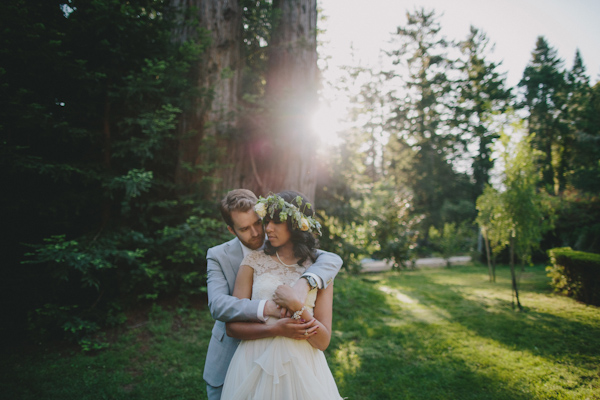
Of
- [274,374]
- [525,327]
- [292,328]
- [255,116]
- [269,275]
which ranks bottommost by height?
[525,327]

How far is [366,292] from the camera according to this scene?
822 cm

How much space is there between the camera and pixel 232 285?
220cm

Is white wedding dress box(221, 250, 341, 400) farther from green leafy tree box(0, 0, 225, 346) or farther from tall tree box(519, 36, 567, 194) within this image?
tall tree box(519, 36, 567, 194)

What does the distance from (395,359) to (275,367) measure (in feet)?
11.4

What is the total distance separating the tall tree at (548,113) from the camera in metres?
25.8

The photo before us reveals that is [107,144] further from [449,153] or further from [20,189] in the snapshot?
[449,153]

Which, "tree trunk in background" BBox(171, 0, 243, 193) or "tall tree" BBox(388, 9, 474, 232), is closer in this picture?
"tree trunk in background" BBox(171, 0, 243, 193)

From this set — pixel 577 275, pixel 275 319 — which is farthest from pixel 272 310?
pixel 577 275

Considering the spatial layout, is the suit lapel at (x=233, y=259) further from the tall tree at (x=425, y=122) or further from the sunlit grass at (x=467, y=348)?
the tall tree at (x=425, y=122)

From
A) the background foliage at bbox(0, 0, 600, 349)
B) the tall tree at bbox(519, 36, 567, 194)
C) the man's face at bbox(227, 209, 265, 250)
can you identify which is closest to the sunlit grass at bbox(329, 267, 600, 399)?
the background foliage at bbox(0, 0, 600, 349)

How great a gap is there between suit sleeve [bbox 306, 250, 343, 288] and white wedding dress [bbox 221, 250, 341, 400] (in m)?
0.13

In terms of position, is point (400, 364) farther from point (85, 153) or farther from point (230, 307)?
point (85, 153)

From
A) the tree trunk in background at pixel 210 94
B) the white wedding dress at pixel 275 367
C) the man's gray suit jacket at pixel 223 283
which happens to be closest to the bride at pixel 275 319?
the white wedding dress at pixel 275 367

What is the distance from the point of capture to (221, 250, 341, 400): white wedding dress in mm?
1744
